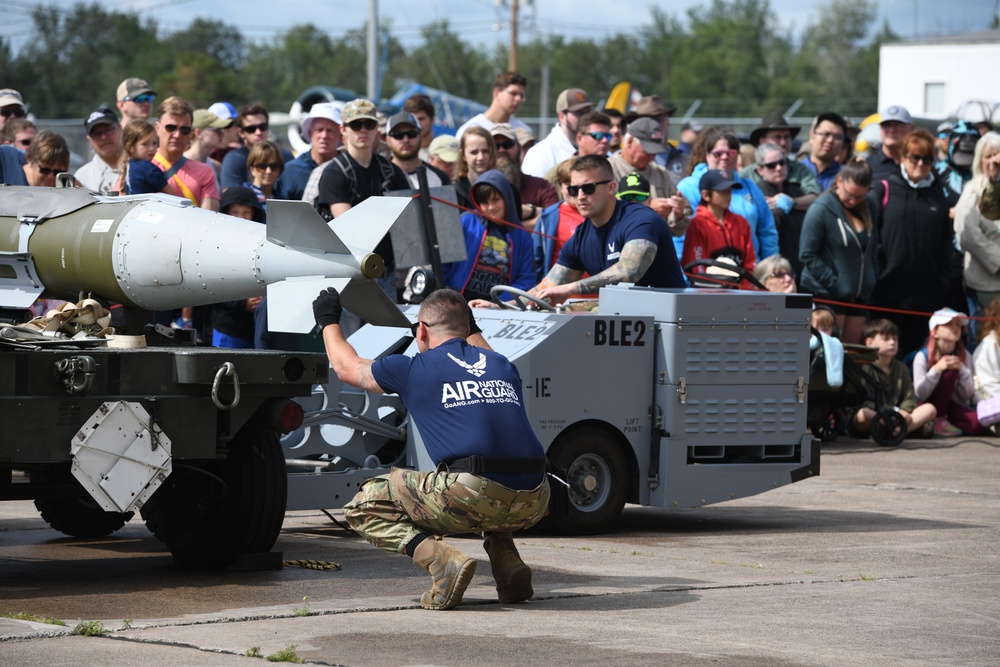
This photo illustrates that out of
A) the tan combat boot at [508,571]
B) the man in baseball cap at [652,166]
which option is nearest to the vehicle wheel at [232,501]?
the tan combat boot at [508,571]

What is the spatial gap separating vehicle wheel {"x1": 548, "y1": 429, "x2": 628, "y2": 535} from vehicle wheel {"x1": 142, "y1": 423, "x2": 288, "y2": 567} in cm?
199

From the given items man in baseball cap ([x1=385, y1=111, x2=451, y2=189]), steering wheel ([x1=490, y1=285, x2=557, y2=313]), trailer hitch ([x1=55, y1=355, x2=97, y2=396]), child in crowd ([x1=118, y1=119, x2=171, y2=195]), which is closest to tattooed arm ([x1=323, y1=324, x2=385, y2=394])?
trailer hitch ([x1=55, y1=355, x2=97, y2=396])

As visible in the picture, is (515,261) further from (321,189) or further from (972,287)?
A: (972,287)

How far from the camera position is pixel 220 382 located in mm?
7410

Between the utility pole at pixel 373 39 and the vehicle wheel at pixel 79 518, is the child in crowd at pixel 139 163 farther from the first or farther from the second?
the utility pole at pixel 373 39

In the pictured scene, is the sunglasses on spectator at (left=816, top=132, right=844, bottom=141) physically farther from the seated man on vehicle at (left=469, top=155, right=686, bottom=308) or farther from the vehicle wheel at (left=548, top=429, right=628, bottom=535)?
the vehicle wheel at (left=548, top=429, right=628, bottom=535)

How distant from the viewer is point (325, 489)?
8609 mm

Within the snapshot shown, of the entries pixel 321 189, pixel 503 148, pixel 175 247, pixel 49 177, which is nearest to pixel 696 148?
pixel 503 148

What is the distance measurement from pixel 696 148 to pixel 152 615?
852 cm

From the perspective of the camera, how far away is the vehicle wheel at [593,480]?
363 inches

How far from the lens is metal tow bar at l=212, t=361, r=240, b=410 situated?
7.38 meters

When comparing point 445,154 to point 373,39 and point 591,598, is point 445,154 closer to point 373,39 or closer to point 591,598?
point 591,598

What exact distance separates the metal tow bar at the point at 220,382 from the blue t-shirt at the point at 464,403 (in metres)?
0.72

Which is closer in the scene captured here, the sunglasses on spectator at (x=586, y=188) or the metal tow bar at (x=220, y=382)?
the metal tow bar at (x=220, y=382)
